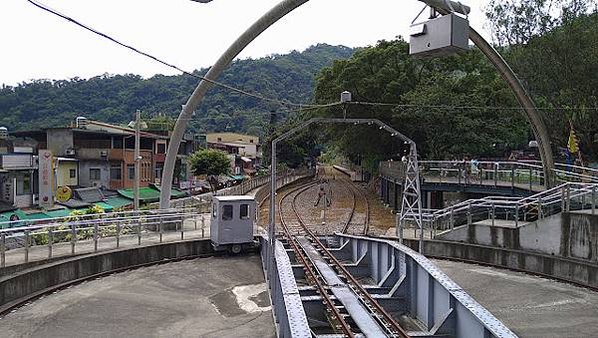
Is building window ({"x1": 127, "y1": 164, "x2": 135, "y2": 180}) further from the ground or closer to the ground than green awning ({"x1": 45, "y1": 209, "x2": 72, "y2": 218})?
further from the ground

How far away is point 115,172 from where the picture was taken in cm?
4109

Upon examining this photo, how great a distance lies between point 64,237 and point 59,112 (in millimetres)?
61373

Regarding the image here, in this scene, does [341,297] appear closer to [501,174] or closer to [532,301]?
[532,301]

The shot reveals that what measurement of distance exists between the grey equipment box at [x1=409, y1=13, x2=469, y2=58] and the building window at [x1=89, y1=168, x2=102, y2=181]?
36186mm

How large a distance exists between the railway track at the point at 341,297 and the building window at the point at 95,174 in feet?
83.6

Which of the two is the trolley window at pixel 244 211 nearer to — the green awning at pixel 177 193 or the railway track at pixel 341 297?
the railway track at pixel 341 297

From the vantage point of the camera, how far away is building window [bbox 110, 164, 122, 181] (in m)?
40.8

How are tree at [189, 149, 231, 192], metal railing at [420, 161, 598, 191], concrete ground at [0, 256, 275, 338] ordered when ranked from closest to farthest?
concrete ground at [0, 256, 275, 338], metal railing at [420, 161, 598, 191], tree at [189, 149, 231, 192]

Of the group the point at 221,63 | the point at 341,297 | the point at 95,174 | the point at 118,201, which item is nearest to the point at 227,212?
the point at 221,63

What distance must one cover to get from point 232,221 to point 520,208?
9.50 m

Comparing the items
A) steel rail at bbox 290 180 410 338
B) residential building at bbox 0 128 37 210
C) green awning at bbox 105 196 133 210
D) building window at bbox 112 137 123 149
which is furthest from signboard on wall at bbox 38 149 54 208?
steel rail at bbox 290 180 410 338

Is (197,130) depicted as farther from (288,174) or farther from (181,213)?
(181,213)

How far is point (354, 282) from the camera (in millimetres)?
12984

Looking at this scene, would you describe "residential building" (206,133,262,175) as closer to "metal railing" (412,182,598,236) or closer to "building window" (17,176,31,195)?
"building window" (17,176,31,195)
